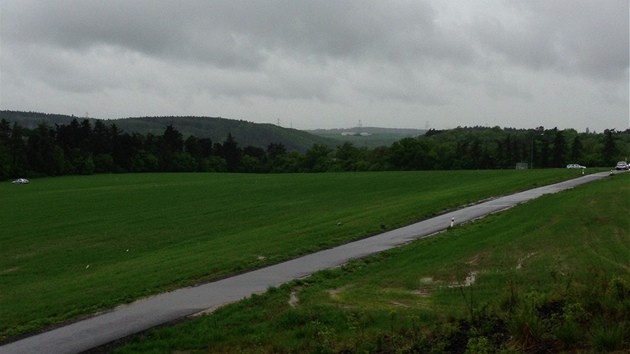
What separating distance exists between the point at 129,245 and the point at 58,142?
398ft

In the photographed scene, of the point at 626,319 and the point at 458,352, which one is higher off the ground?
the point at 626,319

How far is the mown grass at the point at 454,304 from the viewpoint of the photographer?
28.1 feet

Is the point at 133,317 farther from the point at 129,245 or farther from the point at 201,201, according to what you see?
the point at 201,201

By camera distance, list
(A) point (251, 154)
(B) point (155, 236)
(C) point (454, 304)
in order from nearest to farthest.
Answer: (C) point (454, 304)
(B) point (155, 236)
(A) point (251, 154)

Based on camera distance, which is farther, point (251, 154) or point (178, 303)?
point (251, 154)

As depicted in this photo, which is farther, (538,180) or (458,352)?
(538,180)

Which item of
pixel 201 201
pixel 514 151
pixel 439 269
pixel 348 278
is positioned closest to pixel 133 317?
pixel 348 278

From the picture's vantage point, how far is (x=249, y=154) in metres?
175

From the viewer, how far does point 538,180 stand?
57875 millimetres

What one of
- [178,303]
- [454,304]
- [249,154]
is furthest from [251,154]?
[454,304]

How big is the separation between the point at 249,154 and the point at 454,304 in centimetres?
16494

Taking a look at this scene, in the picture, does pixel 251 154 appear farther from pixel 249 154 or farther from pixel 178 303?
pixel 178 303

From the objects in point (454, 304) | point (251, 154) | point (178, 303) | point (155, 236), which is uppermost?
point (454, 304)

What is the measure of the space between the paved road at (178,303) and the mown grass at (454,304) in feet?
3.72
